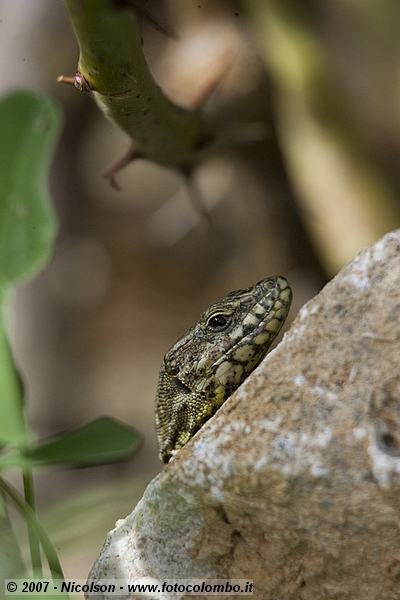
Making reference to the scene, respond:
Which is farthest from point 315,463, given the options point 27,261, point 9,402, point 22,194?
point 22,194

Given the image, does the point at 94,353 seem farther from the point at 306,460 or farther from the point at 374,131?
the point at 306,460

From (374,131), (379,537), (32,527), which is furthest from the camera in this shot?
(374,131)

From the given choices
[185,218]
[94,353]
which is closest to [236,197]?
[185,218]

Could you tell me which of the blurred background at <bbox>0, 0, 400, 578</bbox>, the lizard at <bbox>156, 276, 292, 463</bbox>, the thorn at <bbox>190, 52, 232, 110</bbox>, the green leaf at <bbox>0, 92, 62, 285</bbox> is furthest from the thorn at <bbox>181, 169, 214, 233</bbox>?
the green leaf at <bbox>0, 92, 62, 285</bbox>

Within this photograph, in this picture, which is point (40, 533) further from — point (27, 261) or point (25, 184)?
point (25, 184)

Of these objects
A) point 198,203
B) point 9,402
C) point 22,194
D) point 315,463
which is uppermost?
point 22,194
